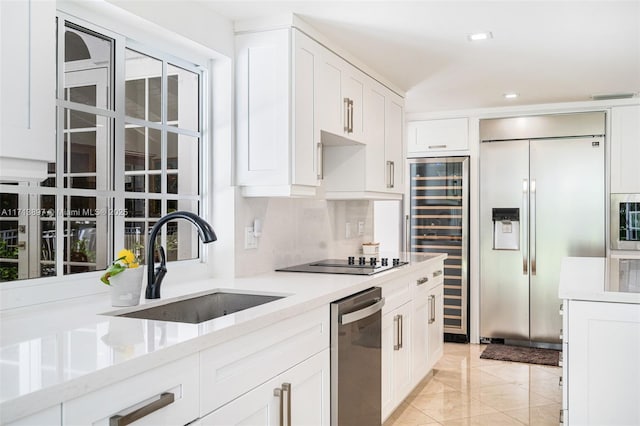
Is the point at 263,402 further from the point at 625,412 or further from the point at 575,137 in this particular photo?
the point at 575,137

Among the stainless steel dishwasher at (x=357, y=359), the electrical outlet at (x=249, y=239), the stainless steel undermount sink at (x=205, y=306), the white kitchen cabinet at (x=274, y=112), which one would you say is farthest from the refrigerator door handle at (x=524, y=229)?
the stainless steel undermount sink at (x=205, y=306)

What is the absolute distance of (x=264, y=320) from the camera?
6.14 ft

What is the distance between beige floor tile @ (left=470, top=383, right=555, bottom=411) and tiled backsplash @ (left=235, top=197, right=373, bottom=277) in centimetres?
144

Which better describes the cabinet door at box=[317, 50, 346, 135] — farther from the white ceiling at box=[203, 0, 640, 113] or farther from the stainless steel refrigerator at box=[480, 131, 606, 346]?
the stainless steel refrigerator at box=[480, 131, 606, 346]

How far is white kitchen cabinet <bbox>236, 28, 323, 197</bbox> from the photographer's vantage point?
111 inches

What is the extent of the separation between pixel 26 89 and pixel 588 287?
2237 mm

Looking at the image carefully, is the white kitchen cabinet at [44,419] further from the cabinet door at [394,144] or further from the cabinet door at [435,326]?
the cabinet door at [394,144]

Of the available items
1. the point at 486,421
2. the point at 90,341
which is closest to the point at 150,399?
the point at 90,341

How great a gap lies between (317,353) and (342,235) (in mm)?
1980

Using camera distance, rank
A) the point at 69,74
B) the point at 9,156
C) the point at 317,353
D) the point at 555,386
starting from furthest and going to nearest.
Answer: the point at 555,386, the point at 317,353, the point at 69,74, the point at 9,156

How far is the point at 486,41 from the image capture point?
3.27m

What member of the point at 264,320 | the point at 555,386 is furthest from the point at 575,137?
the point at 264,320

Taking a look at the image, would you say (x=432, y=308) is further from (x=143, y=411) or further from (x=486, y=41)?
(x=143, y=411)

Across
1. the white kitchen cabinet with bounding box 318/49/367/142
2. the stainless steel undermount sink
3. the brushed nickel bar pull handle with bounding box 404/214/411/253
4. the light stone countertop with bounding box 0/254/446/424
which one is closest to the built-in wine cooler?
the brushed nickel bar pull handle with bounding box 404/214/411/253
